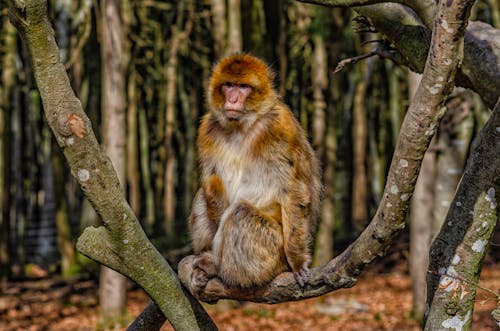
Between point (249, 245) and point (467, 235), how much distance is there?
1451 millimetres

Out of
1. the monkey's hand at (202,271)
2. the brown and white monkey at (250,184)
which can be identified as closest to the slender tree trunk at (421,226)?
the brown and white monkey at (250,184)

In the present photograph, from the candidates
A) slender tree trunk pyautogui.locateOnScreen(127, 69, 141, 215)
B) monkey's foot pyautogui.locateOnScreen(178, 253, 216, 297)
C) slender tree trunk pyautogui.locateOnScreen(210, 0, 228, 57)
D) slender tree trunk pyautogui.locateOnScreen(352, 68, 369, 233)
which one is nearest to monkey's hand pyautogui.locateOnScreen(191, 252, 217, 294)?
monkey's foot pyautogui.locateOnScreen(178, 253, 216, 297)

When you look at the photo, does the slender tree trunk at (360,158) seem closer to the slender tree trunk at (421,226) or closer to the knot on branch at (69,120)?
the slender tree trunk at (421,226)

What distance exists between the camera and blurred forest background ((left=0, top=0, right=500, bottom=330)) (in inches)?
455

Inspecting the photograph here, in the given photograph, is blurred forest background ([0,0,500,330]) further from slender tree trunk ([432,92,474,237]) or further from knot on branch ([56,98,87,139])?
knot on branch ([56,98,87,139])

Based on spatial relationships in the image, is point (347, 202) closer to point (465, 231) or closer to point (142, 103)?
point (142, 103)

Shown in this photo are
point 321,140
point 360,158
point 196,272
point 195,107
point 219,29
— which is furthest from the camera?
point 195,107

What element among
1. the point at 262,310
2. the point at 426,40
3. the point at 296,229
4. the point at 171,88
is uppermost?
the point at 426,40

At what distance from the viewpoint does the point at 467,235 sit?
12.6ft

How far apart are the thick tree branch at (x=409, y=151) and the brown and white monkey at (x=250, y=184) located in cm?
76

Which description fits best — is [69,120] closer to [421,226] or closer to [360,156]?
[421,226]

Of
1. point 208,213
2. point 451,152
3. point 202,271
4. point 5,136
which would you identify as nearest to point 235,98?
point 208,213

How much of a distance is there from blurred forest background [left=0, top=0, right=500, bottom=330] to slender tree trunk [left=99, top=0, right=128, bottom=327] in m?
0.07

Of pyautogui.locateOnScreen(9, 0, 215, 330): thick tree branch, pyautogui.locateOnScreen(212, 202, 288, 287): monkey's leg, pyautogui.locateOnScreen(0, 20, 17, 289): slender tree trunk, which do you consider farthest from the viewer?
pyautogui.locateOnScreen(0, 20, 17, 289): slender tree trunk
